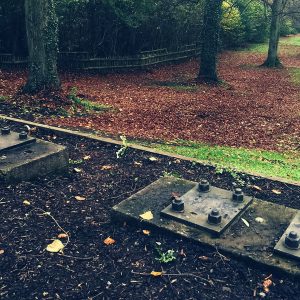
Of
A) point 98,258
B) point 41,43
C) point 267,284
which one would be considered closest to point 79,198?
point 98,258

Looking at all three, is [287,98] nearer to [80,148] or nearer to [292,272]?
[80,148]

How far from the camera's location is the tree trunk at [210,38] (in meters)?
15.4

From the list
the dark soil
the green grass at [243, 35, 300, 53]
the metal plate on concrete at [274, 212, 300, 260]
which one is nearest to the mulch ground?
the dark soil

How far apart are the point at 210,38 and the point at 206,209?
42.7 ft

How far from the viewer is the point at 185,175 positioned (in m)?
5.08

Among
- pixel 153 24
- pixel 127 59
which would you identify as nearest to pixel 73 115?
pixel 127 59

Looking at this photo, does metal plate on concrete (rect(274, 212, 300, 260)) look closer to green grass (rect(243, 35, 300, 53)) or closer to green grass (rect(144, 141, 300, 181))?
green grass (rect(144, 141, 300, 181))

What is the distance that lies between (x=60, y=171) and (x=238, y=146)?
4220 mm

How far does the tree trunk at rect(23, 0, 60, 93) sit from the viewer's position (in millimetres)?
10070

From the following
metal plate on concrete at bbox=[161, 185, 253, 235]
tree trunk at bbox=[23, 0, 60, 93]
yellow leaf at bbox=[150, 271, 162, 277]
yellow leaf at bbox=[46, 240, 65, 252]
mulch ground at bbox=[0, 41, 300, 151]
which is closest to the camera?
yellow leaf at bbox=[150, 271, 162, 277]

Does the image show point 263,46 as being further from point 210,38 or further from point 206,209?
point 206,209

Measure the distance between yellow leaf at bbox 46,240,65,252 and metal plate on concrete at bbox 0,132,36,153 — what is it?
5.35 feet

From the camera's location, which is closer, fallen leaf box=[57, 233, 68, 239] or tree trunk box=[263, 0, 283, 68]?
fallen leaf box=[57, 233, 68, 239]

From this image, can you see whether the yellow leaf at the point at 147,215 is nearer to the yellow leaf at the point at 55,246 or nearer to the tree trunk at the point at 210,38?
the yellow leaf at the point at 55,246
